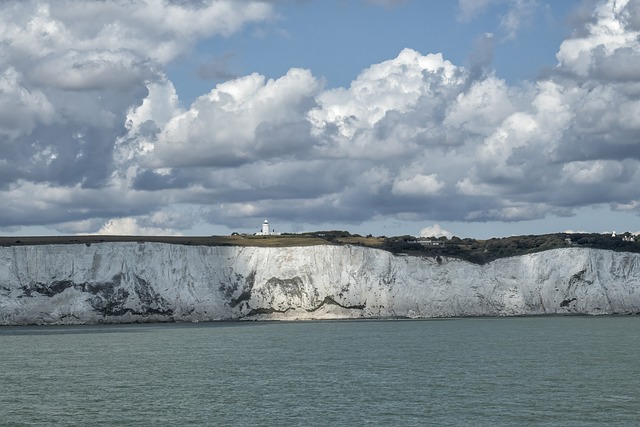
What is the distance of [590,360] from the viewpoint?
66.9 m

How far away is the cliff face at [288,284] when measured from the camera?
115438mm

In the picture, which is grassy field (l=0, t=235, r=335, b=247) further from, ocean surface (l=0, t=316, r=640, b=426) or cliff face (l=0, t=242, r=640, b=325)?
ocean surface (l=0, t=316, r=640, b=426)

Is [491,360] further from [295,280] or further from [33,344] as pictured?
[295,280]

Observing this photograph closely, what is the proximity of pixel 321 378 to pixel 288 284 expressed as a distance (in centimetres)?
6565

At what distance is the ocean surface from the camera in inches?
1727

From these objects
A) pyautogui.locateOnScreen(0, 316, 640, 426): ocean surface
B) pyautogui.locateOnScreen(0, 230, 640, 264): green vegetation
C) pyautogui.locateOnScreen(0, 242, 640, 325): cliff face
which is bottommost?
pyautogui.locateOnScreen(0, 316, 640, 426): ocean surface

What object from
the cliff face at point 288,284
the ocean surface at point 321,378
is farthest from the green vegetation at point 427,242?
the ocean surface at point 321,378

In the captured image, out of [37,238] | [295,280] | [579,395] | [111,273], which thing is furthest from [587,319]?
[579,395]

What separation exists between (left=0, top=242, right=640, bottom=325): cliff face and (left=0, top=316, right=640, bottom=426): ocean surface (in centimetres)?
1778

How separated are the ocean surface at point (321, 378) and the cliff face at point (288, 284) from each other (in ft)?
58.3

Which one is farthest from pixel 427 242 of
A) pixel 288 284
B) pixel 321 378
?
pixel 321 378

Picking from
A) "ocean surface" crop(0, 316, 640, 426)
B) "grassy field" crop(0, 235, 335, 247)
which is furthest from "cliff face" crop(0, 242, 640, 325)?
"ocean surface" crop(0, 316, 640, 426)

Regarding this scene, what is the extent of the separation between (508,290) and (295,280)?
28.1 metres

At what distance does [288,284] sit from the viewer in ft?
403
